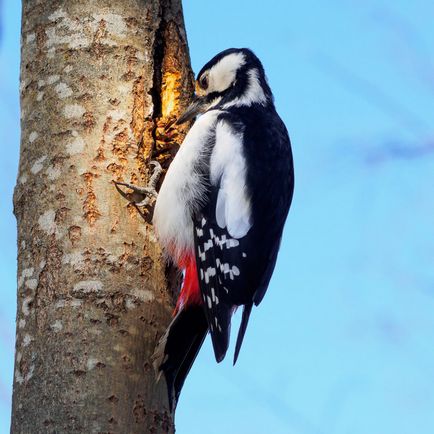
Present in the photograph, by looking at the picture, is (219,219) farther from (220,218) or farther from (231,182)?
(231,182)

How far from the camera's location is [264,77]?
3.83 meters

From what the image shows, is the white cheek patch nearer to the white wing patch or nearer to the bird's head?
the bird's head

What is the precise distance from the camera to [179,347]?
2781 millimetres

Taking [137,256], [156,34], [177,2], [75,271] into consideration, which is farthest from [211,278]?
[177,2]

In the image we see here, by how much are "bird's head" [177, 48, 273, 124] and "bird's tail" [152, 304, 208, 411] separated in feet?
3.24

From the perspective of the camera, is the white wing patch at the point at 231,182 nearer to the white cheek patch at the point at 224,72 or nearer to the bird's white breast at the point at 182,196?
the bird's white breast at the point at 182,196

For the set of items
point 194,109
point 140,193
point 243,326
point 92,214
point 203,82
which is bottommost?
point 243,326

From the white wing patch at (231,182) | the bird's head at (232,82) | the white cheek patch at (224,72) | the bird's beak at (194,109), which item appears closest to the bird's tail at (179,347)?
the white wing patch at (231,182)

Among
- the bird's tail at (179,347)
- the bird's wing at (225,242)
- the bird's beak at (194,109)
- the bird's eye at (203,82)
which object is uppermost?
the bird's eye at (203,82)

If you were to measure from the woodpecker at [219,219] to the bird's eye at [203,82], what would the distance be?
0.07m

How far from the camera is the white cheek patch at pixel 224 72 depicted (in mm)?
3709

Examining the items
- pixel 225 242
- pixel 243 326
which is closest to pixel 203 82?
pixel 225 242

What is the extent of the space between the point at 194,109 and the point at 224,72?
382 millimetres

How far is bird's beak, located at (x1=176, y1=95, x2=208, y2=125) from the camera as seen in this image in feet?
11.0
